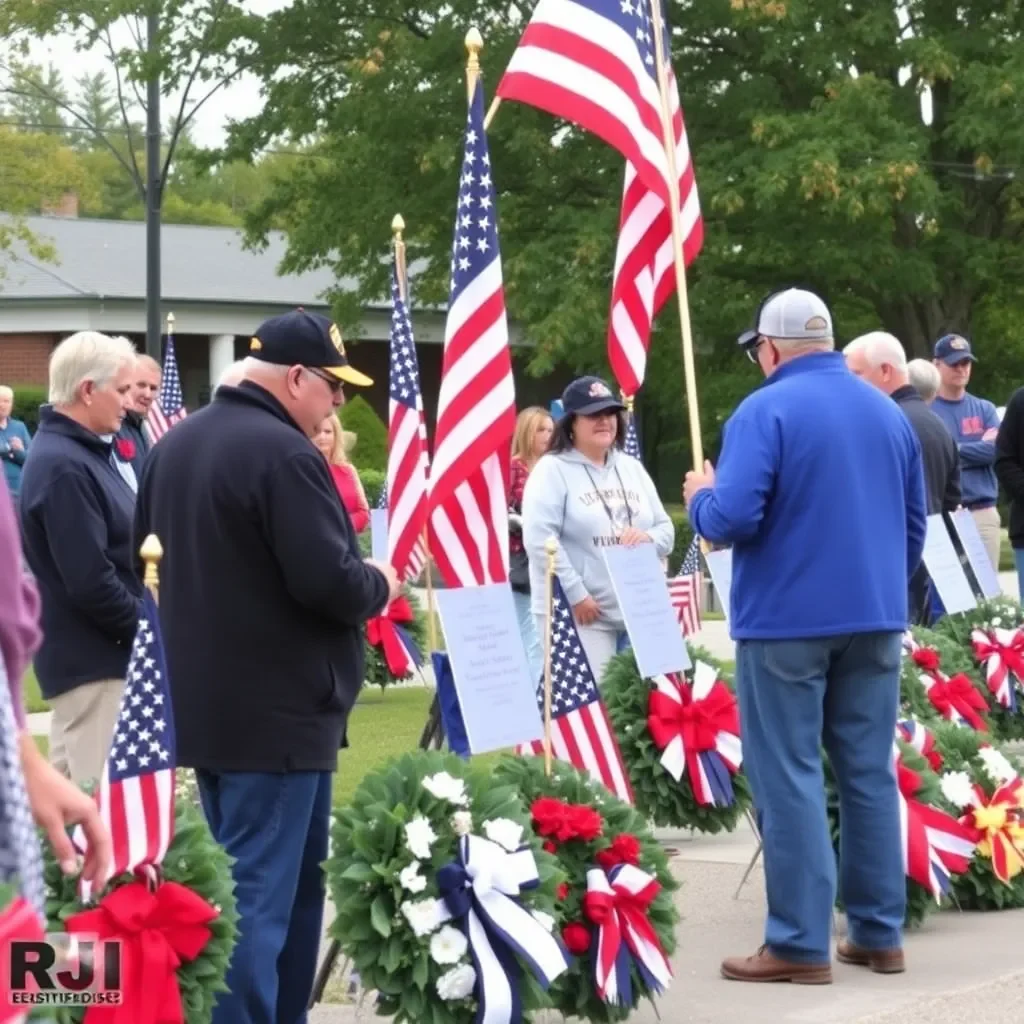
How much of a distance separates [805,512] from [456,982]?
188cm

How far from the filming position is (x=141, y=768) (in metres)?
4.80

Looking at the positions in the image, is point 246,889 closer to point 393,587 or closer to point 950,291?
point 393,587

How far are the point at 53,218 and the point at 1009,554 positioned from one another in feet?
89.4

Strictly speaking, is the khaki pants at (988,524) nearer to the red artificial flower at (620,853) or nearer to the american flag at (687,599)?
the american flag at (687,599)

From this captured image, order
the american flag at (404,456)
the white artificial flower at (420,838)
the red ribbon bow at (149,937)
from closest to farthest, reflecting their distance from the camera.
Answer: the red ribbon bow at (149,937), the white artificial flower at (420,838), the american flag at (404,456)

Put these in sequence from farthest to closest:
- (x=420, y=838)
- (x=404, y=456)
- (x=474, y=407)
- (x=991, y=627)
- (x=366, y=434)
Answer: (x=366, y=434), (x=991, y=627), (x=404, y=456), (x=474, y=407), (x=420, y=838)

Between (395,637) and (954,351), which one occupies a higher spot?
(954,351)

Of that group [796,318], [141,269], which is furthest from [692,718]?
[141,269]

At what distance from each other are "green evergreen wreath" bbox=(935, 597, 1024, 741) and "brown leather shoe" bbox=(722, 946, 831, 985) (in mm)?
4220

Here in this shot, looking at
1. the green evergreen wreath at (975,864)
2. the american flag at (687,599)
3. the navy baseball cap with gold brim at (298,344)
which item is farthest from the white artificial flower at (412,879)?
the american flag at (687,599)

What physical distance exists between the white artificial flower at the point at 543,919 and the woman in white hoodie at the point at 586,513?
3.43 metres

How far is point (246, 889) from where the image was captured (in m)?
5.12

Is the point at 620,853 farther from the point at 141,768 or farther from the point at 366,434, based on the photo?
the point at 366,434

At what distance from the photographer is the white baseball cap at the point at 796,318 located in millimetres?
6609
